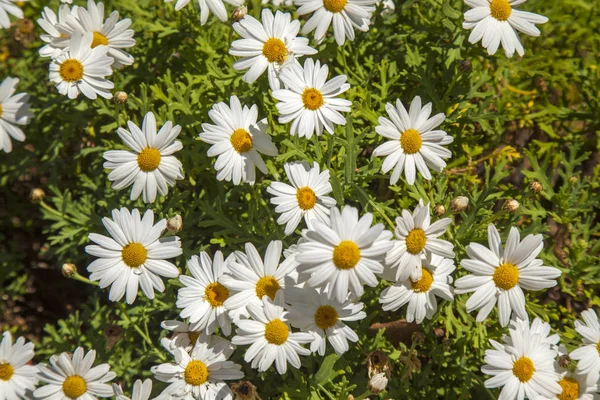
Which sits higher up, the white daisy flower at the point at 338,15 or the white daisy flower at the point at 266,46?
the white daisy flower at the point at 338,15

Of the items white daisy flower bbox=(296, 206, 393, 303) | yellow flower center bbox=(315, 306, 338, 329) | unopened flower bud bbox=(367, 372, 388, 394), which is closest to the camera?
white daisy flower bbox=(296, 206, 393, 303)

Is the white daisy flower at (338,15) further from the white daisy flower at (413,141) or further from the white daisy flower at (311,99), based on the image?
the white daisy flower at (413,141)

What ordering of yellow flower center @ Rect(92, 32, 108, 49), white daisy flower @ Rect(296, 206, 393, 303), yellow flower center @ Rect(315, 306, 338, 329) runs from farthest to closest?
yellow flower center @ Rect(92, 32, 108, 49) < yellow flower center @ Rect(315, 306, 338, 329) < white daisy flower @ Rect(296, 206, 393, 303)

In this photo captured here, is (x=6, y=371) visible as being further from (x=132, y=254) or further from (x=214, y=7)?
(x=214, y=7)

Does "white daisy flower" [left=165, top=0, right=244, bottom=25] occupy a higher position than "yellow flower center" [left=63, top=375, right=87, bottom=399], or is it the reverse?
"white daisy flower" [left=165, top=0, right=244, bottom=25]

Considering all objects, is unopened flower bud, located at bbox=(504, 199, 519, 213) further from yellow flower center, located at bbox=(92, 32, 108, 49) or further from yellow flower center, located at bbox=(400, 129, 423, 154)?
yellow flower center, located at bbox=(92, 32, 108, 49)

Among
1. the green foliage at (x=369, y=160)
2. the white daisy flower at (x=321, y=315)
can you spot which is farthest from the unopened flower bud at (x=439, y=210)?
the white daisy flower at (x=321, y=315)

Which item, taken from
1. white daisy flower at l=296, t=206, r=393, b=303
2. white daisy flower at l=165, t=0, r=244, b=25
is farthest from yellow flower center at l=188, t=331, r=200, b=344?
white daisy flower at l=165, t=0, r=244, b=25
